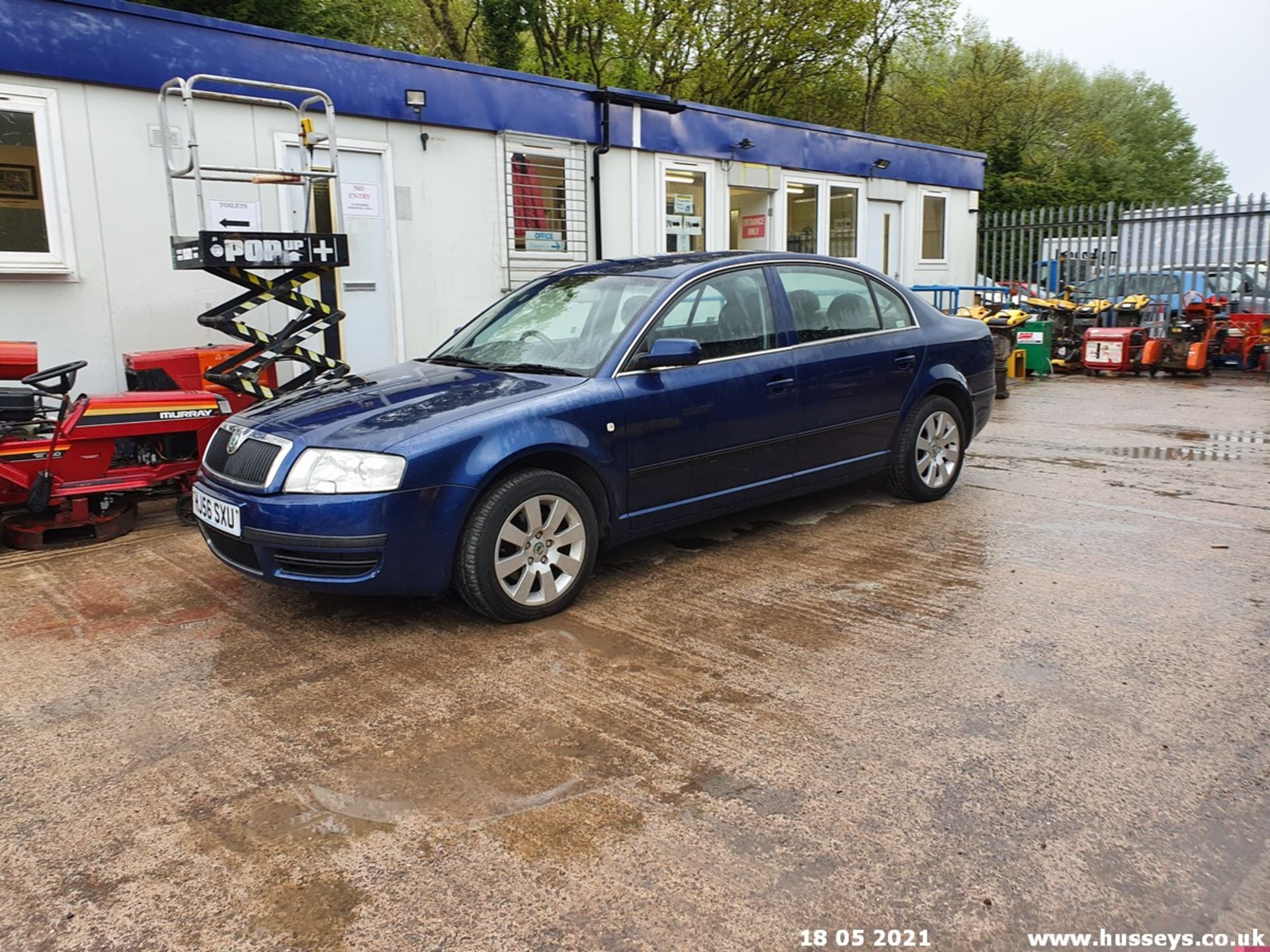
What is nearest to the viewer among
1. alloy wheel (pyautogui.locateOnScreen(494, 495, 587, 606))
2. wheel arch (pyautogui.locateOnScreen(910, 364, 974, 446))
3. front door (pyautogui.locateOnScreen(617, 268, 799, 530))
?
alloy wheel (pyautogui.locateOnScreen(494, 495, 587, 606))

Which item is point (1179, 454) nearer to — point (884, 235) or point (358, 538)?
point (358, 538)

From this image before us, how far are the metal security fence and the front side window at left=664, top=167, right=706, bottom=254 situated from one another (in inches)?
288

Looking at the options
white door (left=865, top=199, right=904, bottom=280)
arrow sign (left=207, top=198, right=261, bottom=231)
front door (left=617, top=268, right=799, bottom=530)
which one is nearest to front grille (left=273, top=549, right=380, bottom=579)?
front door (left=617, top=268, right=799, bottom=530)

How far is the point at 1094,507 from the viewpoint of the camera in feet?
20.3

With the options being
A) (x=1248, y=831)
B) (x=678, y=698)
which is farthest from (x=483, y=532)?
(x=1248, y=831)

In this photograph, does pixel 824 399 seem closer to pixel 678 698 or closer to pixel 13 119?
pixel 678 698

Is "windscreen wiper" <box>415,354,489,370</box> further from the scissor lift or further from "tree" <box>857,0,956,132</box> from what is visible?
"tree" <box>857,0,956,132</box>

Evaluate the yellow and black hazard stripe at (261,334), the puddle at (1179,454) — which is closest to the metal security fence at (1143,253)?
the puddle at (1179,454)

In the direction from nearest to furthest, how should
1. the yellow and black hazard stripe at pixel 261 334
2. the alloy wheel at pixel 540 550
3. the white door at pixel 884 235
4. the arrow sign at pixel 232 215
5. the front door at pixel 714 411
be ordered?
1. the alloy wheel at pixel 540 550
2. the front door at pixel 714 411
3. the yellow and black hazard stripe at pixel 261 334
4. the arrow sign at pixel 232 215
5. the white door at pixel 884 235

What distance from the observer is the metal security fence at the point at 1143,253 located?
15148mm

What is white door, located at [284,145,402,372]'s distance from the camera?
900 centimetres

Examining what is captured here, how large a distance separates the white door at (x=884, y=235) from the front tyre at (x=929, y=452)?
28.8 ft

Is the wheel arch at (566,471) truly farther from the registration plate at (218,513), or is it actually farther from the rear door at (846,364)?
the rear door at (846,364)

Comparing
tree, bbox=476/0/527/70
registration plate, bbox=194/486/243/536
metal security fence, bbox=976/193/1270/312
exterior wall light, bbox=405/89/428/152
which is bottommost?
registration plate, bbox=194/486/243/536
